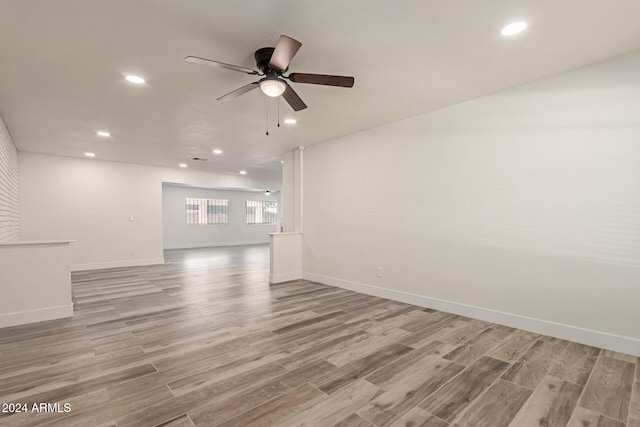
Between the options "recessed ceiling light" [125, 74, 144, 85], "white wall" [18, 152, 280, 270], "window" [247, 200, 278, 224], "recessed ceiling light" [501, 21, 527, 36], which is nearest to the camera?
"recessed ceiling light" [501, 21, 527, 36]

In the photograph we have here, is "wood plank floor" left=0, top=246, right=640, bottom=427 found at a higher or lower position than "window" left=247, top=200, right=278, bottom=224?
lower

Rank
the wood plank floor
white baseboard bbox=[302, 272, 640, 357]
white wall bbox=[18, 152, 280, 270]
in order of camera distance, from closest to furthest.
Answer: the wood plank floor < white baseboard bbox=[302, 272, 640, 357] < white wall bbox=[18, 152, 280, 270]

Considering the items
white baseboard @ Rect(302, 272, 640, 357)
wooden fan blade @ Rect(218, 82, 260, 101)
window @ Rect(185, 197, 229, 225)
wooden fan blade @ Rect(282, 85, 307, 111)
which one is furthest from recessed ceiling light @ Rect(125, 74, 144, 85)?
window @ Rect(185, 197, 229, 225)

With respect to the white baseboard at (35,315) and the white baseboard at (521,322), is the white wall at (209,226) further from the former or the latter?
the white baseboard at (521,322)

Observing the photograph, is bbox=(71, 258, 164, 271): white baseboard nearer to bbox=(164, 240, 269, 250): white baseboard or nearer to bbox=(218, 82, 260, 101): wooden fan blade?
bbox=(164, 240, 269, 250): white baseboard

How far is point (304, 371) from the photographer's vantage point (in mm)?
2281

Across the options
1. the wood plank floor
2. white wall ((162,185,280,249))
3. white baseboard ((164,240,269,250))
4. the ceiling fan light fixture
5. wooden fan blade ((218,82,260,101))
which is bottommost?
the wood plank floor

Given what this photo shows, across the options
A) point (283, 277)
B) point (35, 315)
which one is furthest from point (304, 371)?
point (35, 315)

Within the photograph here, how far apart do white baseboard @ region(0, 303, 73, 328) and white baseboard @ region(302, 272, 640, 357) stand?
3.94m

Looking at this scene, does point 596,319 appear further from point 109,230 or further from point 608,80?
point 109,230

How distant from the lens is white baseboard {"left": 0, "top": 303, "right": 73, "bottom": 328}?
3.29 metres

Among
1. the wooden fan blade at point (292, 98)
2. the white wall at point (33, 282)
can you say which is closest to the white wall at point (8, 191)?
the white wall at point (33, 282)

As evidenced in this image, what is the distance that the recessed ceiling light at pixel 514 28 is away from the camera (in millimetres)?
2113

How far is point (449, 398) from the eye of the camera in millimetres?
1941
